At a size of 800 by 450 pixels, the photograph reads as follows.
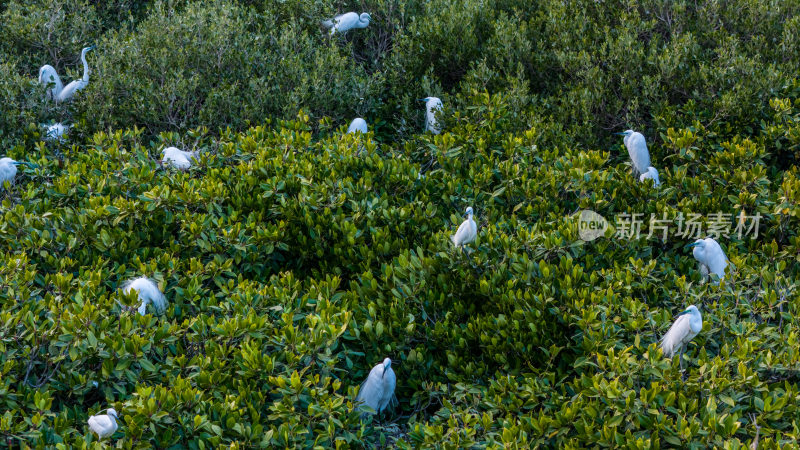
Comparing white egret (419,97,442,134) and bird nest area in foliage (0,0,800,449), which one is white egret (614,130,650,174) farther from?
white egret (419,97,442,134)

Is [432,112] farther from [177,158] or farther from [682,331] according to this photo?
[682,331]

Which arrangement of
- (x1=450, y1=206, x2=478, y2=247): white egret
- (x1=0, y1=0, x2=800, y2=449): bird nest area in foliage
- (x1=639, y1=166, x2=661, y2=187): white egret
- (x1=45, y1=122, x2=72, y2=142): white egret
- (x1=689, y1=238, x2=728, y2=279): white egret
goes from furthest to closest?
(x1=45, y1=122, x2=72, y2=142): white egret, (x1=639, y1=166, x2=661, y2=187): white egret, (x1=689, y1=238, x2=728, y2=279): white egret, (x1=450, y1=206, x2=478, y2=247): white egret, (x1=0, y1=0, x2=800, y2=449): bird nest area in foliage

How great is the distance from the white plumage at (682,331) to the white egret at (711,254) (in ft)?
3.53

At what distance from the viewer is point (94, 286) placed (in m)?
5.12

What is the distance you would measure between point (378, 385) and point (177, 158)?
10.5ft

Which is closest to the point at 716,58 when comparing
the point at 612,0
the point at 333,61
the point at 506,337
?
the point at 612,0

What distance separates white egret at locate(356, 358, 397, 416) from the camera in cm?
492

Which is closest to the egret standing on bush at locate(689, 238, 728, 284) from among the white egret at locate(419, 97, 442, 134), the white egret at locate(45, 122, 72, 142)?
the white egret at locate(419, 97, 442, 134)

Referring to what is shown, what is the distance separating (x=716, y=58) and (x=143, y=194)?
639 cm

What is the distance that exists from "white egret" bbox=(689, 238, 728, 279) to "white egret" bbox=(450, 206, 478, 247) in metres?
1.62

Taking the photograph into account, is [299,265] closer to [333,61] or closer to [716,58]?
[333,61]

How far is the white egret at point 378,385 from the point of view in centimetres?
492

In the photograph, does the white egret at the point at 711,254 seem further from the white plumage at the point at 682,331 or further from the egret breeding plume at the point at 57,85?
the egret breeding plume at the point at 57,85

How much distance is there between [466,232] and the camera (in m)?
5.60
